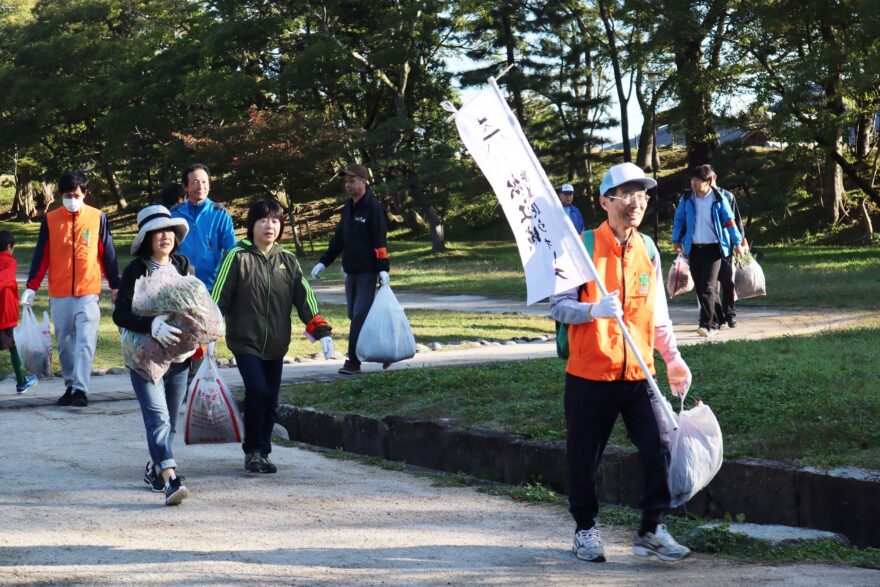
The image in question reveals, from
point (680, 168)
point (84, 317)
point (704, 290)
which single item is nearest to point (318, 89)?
point (680, 168)

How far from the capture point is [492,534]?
531cm

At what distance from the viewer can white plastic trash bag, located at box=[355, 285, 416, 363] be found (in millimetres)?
10180

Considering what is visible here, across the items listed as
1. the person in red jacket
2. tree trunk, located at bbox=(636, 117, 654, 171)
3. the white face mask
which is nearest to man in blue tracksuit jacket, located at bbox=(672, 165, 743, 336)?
the white face mask

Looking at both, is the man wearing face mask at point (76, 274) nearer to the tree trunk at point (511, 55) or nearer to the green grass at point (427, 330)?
the green grass at point (427, 330)

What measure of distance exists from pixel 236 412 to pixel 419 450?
1.22m

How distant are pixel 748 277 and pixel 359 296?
497cm

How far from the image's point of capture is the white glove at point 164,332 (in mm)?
5895

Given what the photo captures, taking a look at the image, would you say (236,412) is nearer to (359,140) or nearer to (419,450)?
(419,450)

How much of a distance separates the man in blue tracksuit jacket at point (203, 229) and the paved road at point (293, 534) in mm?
1719

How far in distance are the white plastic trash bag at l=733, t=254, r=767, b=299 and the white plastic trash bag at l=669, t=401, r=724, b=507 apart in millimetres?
8517

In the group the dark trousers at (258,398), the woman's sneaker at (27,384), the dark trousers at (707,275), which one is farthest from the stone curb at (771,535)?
the dark trousers at (707,275)

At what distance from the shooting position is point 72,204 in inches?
367

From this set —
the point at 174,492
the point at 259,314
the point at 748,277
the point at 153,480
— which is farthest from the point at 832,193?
the point at 174,492

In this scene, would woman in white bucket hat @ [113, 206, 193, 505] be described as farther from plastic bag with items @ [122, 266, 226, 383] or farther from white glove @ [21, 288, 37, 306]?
white glove @ [21, 288, 37, 306]
